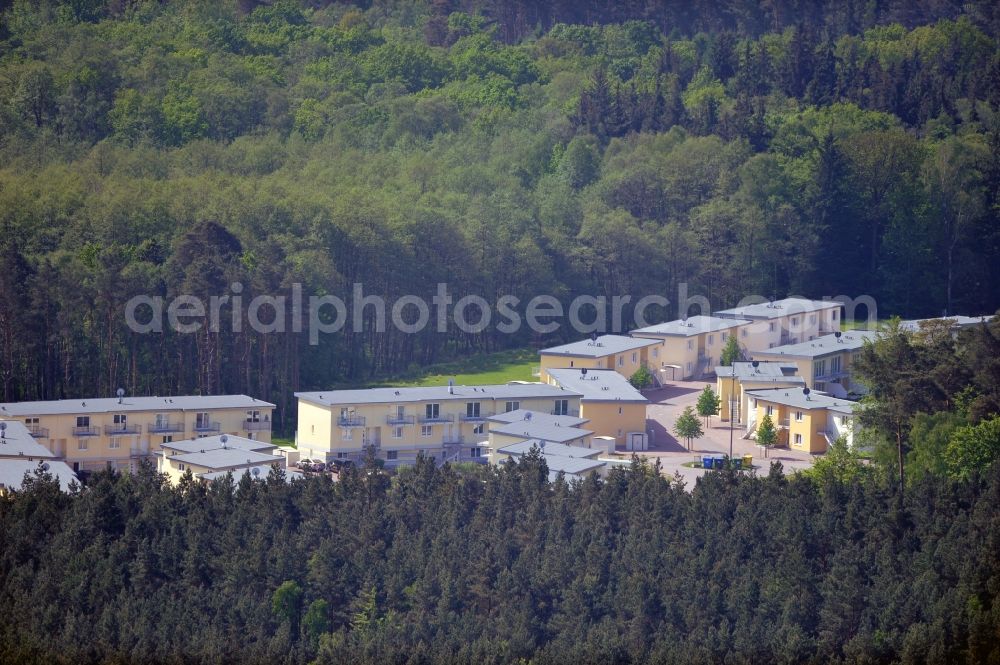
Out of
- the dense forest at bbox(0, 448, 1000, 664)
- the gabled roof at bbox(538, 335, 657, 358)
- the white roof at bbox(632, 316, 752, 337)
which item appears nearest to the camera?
the dense forest at bbox(0, 448, 1000, 664)

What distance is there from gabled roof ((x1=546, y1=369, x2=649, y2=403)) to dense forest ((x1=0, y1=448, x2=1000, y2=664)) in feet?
23.2

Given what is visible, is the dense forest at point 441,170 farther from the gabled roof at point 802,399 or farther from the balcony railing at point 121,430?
the gabled roof at point 802,399

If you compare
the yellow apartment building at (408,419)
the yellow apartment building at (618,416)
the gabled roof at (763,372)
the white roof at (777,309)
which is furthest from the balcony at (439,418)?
the white roof at (777,309)

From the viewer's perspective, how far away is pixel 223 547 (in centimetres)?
2398

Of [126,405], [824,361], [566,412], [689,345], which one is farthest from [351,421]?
[824,361]

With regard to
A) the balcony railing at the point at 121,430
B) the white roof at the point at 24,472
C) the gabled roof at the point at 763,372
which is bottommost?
the white roof at the point at 24,472

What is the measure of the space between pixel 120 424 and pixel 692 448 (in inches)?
416

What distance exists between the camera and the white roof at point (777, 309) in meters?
43.1

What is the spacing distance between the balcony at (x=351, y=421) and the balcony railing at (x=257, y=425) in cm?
184

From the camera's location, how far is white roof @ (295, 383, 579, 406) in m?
31.6

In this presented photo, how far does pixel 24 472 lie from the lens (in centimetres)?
2689

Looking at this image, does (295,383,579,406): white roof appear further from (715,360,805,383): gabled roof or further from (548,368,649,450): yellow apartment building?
(715,360,805,383): gabled roof

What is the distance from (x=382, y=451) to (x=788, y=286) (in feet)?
71.7

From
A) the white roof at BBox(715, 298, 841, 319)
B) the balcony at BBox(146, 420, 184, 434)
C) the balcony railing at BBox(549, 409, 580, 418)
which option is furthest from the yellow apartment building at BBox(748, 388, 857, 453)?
the balcony at BBox(146, 420, 184, 434)
